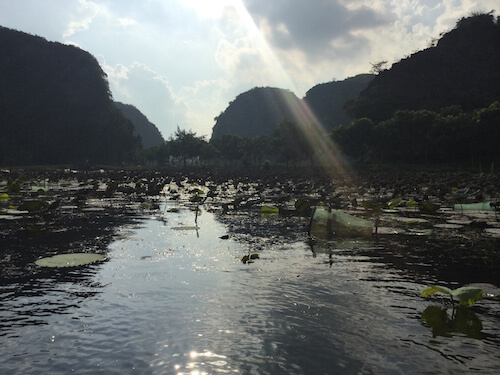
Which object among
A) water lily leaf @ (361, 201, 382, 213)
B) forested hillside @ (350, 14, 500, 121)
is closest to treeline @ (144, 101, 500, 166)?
forested hillside @ (350, 14, 500, 121)

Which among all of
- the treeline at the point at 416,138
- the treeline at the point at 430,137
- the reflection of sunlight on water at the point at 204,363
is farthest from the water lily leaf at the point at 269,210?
the treeline at the point at 430,137

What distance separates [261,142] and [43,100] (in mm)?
78541

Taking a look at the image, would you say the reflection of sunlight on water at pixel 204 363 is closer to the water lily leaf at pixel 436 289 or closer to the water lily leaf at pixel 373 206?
the water lily leaf at pixel 436 289

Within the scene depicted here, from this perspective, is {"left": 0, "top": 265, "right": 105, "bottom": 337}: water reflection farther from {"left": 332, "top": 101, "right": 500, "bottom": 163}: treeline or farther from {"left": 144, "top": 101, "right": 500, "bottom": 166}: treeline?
{"left": 332, "top": 101, "right": 500, "bottom": 163}: treeline

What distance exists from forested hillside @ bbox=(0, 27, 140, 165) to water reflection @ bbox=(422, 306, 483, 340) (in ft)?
417

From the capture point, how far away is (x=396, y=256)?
7.17 meters

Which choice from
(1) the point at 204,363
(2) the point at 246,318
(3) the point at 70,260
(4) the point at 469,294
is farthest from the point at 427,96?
(1) the point at 204,363

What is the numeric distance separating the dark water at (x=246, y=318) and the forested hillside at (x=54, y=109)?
409 feet

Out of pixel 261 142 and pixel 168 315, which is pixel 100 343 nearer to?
pixel 168 315

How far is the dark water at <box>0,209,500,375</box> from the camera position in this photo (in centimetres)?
324

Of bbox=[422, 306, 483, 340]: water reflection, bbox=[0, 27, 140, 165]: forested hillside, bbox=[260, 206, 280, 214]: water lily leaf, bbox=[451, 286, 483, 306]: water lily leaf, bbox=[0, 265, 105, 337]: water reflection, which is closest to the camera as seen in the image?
bbox=[422, 306, 483, 340]: water reflection

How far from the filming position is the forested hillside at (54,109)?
12525cm

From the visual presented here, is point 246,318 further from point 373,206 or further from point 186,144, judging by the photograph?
point 186,144

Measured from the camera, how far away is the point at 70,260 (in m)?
6.51
